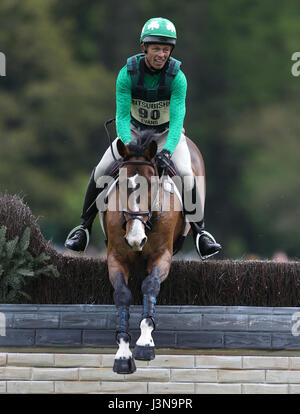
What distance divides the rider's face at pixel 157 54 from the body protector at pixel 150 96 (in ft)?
0.39

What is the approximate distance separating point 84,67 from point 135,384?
22368mm

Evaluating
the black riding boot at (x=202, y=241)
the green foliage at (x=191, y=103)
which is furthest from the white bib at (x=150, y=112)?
the green foliage at (x=191, y=103)

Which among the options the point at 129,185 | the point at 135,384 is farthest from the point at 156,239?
the point at 135,384

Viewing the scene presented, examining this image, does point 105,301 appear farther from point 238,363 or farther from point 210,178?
point 210,178

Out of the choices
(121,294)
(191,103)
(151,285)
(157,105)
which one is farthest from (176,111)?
(191,103)

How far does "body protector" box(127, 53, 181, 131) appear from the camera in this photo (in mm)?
8359

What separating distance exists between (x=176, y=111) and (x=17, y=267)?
6.39 feet

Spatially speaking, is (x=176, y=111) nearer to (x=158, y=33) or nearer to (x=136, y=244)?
(x=158, y=33)

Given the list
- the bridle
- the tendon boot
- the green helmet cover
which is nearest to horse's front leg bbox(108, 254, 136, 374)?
the bridle

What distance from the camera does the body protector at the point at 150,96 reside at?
836 cm

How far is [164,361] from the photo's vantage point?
27.1 feet

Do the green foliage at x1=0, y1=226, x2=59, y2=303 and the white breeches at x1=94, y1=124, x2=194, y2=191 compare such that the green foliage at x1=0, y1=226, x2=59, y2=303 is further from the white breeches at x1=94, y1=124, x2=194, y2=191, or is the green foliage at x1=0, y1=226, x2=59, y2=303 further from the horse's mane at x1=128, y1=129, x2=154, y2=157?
the horse's mane at x1=128, y1=129, x2=154, y2=157

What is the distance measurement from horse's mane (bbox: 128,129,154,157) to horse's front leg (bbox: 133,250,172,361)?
35.5 inches

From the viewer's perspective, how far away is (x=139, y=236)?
7406 mm
